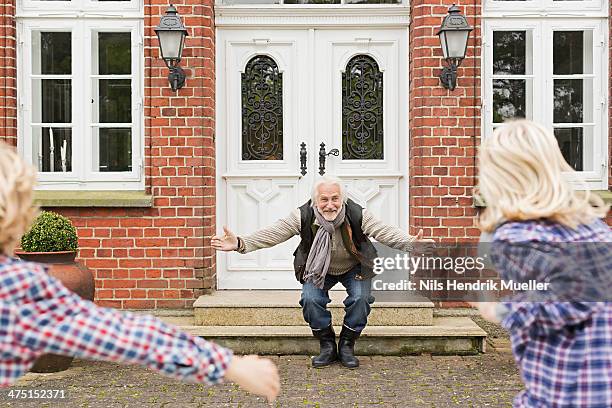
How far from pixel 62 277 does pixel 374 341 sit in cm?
251

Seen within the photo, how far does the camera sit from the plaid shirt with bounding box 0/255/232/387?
223 centimetres

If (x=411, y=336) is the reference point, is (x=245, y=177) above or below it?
above

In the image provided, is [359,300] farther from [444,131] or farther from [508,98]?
[508,98]

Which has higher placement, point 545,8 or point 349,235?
point 545,8

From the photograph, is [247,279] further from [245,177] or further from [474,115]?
[474,115]

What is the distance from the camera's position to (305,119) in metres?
7.89

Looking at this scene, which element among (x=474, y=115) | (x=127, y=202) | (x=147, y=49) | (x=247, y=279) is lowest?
(x=247, y=279)

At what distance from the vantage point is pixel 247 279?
7.99 m

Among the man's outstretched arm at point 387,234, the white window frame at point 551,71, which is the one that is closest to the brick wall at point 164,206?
the man's outstretched arm at point 387,234

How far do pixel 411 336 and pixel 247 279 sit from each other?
191 centimetres

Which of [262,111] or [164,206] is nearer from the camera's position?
[164,206]

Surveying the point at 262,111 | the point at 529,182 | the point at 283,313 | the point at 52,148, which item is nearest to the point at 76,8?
the point at 52,148

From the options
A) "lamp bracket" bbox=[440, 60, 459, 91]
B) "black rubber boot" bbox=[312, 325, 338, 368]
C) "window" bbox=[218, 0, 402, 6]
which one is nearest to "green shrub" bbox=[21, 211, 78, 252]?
"black rubber boot" bbox=[312, 325, 338, 368]

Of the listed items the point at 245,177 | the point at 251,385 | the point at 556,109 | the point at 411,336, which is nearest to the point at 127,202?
the point at 245,177
